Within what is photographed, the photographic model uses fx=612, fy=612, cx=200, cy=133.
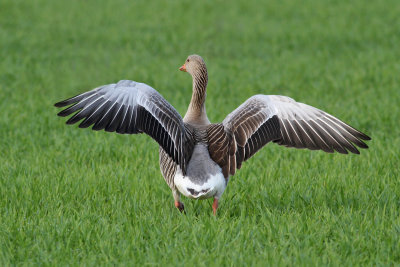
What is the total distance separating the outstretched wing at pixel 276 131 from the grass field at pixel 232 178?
27.2 inches

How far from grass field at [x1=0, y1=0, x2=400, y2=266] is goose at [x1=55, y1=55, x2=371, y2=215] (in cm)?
51

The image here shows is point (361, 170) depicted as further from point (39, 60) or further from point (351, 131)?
point (39, 60)

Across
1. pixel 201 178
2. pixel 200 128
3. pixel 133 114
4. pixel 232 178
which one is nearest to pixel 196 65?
pixel 200 128

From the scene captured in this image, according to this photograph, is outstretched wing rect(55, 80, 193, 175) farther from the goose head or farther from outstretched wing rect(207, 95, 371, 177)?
the goose head

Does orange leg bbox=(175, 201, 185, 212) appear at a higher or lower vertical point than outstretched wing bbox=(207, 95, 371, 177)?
lower

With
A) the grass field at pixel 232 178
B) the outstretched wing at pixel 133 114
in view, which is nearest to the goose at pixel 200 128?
the outstretched wing at pixel 133 114

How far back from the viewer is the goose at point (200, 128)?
6.09m

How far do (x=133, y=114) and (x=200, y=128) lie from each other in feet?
3.08

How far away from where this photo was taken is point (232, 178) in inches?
319

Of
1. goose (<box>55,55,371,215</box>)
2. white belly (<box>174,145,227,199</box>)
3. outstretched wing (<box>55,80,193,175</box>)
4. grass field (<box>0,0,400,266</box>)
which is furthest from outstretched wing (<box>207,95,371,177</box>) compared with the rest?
grass field (<box>0,0,400,266</box>)

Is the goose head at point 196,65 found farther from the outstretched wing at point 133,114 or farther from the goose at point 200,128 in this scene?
the outstretched wing at point 133,114

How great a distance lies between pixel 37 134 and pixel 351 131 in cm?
564

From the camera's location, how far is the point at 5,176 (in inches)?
316

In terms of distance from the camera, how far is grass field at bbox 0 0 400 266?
227 inches
